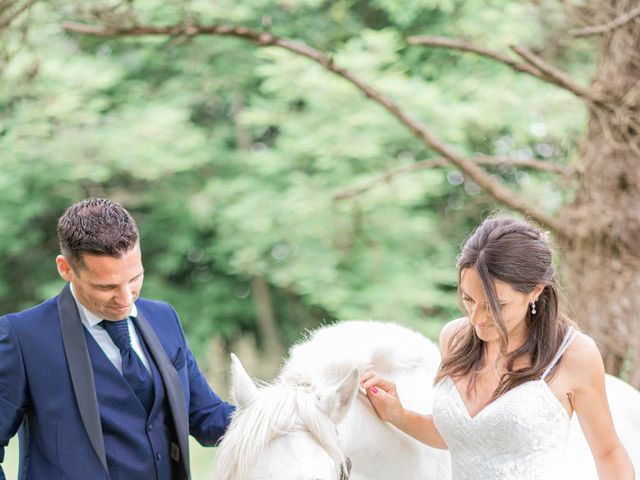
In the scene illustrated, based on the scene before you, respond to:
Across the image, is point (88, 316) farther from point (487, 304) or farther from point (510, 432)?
point (510, 432)

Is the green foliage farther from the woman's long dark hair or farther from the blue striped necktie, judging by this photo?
the blue striped necktie

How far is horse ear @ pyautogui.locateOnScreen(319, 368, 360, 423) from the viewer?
2.21 meters

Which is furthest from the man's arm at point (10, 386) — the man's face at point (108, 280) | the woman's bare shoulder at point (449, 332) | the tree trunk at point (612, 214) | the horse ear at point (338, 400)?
the tree trunk at point (612, 214)

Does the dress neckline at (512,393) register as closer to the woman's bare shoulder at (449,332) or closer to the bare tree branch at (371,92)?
the woman's bare shoulder at (449,332)

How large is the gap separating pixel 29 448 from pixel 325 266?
23.2 feet

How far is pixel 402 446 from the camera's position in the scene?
2.67 m

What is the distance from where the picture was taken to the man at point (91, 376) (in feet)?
7.09

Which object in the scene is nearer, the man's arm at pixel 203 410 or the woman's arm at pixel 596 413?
the woman's arm at pixel 596 413

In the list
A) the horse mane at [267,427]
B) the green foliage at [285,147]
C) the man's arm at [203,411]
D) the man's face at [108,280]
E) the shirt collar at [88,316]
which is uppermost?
the man's face at [108,280]

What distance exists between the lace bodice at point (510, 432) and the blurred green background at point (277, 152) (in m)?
5.80

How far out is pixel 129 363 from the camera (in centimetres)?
229

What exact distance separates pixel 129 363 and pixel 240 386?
1.10 ft

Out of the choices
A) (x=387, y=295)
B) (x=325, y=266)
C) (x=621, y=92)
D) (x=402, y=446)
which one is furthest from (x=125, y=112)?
(x=402, y=446)

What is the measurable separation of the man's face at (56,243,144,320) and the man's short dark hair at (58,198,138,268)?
0.02 metres
